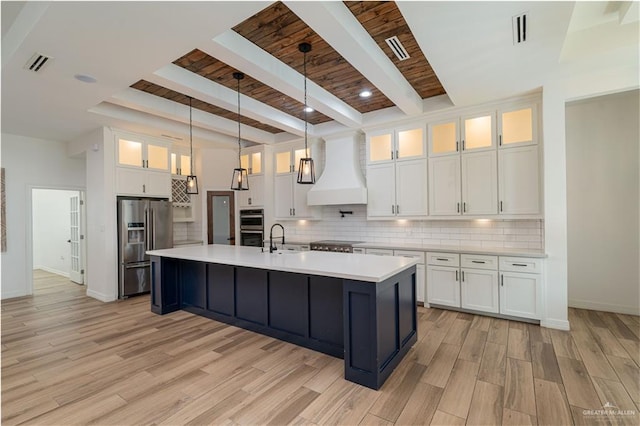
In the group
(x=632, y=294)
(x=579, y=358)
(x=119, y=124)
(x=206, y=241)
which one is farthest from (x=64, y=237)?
(x=632, y=294)

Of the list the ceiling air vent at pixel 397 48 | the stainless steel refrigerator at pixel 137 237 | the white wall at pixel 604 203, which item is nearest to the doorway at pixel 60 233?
the stainless steel refrigerator at pixel 137 237

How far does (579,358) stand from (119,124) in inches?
268

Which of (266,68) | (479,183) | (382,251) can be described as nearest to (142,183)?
(266,68)

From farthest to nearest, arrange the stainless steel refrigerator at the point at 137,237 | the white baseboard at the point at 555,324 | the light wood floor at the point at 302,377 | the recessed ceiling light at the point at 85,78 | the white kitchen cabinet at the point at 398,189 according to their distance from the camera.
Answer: the stainless steel refrigerator at the point at 137,237 → the white kitchen cabinet at the point at 398,189 → the white baseboard at the point at 555,324 → the recessed ceiling light at the point at 85,78 → the light wood floor at the point at 302,377

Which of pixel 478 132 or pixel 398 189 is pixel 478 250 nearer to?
pixel 398 189

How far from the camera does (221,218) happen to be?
7.01 meters

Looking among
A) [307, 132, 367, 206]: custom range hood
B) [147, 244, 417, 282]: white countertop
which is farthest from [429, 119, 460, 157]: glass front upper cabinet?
[147, 244, 417, 282]: white countertop

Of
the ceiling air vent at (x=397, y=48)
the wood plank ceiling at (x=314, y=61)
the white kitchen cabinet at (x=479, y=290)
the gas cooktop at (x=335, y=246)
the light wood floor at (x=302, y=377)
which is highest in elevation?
the wood plank ceiling at (x=314, y=61)

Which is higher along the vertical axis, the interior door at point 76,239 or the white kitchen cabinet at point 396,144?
the white kitchen cabinet at point 396,144

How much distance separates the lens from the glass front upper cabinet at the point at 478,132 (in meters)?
4.28

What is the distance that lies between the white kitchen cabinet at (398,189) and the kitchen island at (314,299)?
72.4 inches

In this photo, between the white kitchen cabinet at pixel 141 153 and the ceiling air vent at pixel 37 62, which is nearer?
the ceiling air vent at pixel 37 62

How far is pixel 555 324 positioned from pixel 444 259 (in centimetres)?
143

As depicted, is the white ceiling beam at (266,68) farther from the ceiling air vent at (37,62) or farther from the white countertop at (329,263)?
the white countertop at (329,263)
